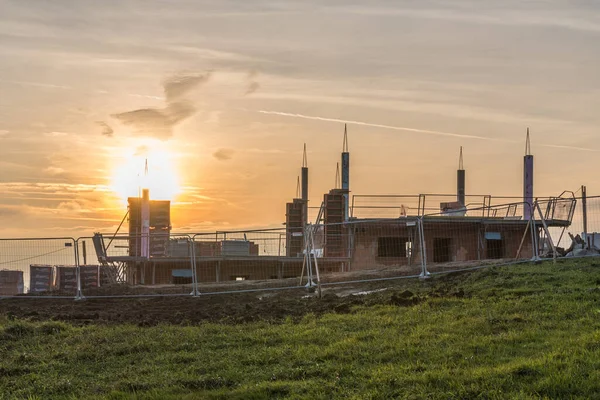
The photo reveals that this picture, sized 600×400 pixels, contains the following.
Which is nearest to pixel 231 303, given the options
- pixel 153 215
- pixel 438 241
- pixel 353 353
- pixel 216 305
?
pixel 216 305

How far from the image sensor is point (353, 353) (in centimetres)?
1046

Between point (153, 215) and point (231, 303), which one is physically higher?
point (153, 215)

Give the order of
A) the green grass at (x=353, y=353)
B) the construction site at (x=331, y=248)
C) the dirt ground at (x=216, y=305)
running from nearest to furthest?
1. the green grass at (x=353, y=353)
2. the dirt ground at (x=216, y=305)
3. the construction site at (x=331, y=248)

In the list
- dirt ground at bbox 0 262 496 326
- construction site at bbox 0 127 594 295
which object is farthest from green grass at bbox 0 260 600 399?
construction site at bbox 0 127 594 295

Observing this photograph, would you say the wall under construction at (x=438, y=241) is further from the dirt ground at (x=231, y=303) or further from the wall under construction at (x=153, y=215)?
the dirt ground at (x=231, y=303)

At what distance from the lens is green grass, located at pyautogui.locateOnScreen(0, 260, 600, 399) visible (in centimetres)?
858

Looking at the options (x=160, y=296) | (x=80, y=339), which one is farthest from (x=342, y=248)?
(x=80, y=339)

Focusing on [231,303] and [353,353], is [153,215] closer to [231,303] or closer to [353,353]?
[231,303]

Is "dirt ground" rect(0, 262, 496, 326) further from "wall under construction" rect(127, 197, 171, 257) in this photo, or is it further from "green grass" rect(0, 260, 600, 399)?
"wall under construction" rect(127, 197, 171, 257)

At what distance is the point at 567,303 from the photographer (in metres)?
12.5

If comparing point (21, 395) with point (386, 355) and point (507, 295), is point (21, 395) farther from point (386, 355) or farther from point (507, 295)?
point (507, 295)

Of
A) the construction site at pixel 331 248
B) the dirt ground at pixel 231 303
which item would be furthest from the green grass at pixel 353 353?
the construction site at pixel 331 248

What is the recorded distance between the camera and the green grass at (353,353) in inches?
338

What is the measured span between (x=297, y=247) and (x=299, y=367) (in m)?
29.6
